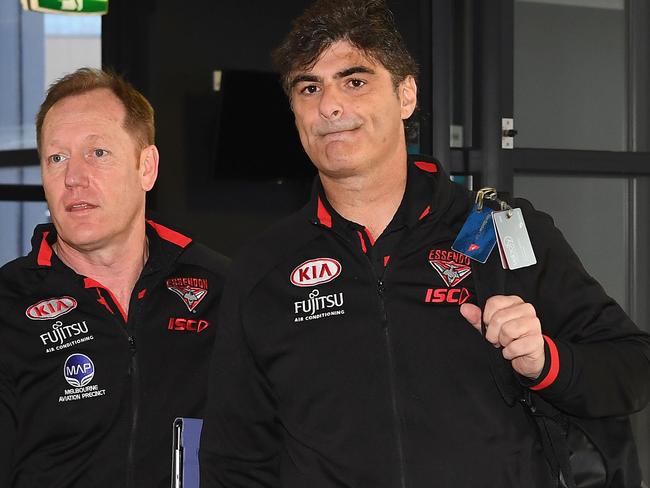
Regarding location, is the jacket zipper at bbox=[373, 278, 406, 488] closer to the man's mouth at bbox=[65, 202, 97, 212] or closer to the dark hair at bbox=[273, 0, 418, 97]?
the dark hair at bbox=[273, 0, 418, 97]

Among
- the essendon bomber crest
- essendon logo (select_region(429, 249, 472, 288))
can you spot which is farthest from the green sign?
essendon logo (select_region(429, 249, 472, 288))

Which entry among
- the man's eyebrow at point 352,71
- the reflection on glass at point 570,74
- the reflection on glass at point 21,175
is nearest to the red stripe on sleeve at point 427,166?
the man's eyebrow at point 352,71

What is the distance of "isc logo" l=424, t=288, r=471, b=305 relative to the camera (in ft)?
6.21

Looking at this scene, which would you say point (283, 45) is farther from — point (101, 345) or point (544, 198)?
point (544, 198)

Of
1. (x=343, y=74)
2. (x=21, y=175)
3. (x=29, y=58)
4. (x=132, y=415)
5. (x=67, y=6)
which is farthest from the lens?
(x=29, y=58)

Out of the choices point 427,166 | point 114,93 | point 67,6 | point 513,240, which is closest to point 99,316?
point 114,93

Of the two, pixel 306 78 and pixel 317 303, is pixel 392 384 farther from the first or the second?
pixel 306 78

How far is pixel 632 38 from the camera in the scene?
13.1 feet

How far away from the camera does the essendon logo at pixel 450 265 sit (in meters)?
1.91

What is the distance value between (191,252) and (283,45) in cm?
56

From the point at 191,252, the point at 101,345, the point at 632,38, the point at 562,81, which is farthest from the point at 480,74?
the point at 101,345

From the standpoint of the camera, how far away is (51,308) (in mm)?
2217

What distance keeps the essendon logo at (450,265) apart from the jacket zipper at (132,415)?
0.70 m

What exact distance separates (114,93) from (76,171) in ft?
0.80
